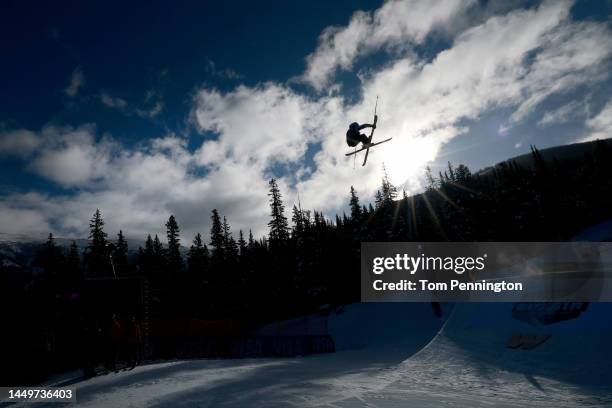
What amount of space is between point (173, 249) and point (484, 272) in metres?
39.6

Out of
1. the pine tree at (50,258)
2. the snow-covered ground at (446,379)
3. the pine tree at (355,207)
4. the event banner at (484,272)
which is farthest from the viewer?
the pine tree at (355,207)

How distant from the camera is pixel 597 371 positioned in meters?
9.84

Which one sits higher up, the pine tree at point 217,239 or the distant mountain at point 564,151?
the distant mountain at point 564,151

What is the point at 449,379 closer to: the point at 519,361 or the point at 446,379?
the point at 446,379

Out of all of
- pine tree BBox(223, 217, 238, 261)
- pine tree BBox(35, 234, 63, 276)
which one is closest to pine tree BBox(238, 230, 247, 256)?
pine tree BBox(223, 217, 238, 261)

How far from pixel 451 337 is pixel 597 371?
6.66 metres

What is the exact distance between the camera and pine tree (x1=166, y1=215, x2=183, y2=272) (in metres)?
A: 44.6

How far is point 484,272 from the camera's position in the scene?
3578 centimetres

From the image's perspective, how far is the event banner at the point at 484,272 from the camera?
13.4m

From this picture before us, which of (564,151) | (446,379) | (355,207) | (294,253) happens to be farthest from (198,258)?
(564,151)

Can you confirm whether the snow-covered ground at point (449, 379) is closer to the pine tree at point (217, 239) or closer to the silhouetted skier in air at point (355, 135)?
the silhouetted skier in air at point (355, 135)

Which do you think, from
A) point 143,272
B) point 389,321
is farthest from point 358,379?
point 143,272

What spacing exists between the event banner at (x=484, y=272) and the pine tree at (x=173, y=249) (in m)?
25.2

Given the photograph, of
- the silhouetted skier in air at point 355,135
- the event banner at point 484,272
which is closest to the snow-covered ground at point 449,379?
the event banner at point 484,272
